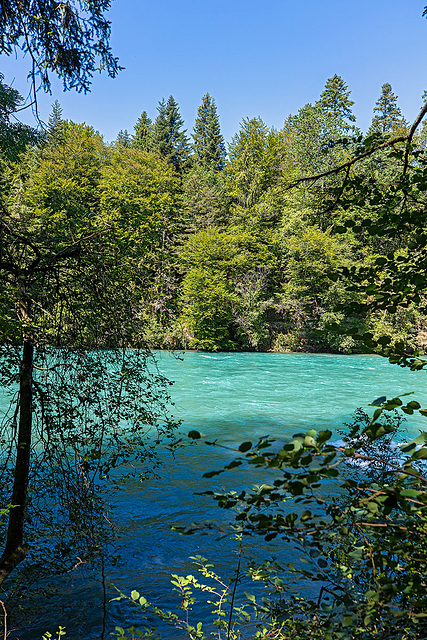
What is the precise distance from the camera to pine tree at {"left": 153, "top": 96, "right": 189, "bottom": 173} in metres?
46.8

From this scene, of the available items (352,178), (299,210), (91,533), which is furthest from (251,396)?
(299,210)

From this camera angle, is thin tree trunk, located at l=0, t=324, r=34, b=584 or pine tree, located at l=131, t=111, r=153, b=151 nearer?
thin tree trunk, located at l=0, t=324, r=34, b=584

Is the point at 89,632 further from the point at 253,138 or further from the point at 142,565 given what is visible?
the point at 253,138

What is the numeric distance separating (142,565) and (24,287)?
3508 millimetres

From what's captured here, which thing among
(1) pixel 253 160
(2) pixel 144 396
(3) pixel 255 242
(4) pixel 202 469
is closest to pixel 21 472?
(2) pixel 144 396

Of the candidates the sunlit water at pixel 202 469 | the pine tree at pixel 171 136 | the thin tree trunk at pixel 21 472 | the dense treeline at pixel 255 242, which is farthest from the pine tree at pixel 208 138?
the thin tree trunk at pixel 21 472

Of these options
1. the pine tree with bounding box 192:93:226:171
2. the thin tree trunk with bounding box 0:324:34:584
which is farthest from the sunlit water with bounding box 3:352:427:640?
the pine tree with bounding box 192:93:226:171

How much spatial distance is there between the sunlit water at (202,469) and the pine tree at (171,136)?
3056cm

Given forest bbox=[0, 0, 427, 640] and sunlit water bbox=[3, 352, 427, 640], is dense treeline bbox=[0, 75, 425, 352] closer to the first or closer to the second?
sunlit water bbox=[3, 352, 427, 640]

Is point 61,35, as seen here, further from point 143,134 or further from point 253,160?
point 143,134

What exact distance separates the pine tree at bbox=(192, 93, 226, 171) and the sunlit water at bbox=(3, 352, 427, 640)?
29.9 m

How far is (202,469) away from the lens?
8.28m

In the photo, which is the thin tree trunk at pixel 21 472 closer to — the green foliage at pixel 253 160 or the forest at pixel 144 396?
the forest at pixel 144 396

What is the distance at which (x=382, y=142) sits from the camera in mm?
2057
